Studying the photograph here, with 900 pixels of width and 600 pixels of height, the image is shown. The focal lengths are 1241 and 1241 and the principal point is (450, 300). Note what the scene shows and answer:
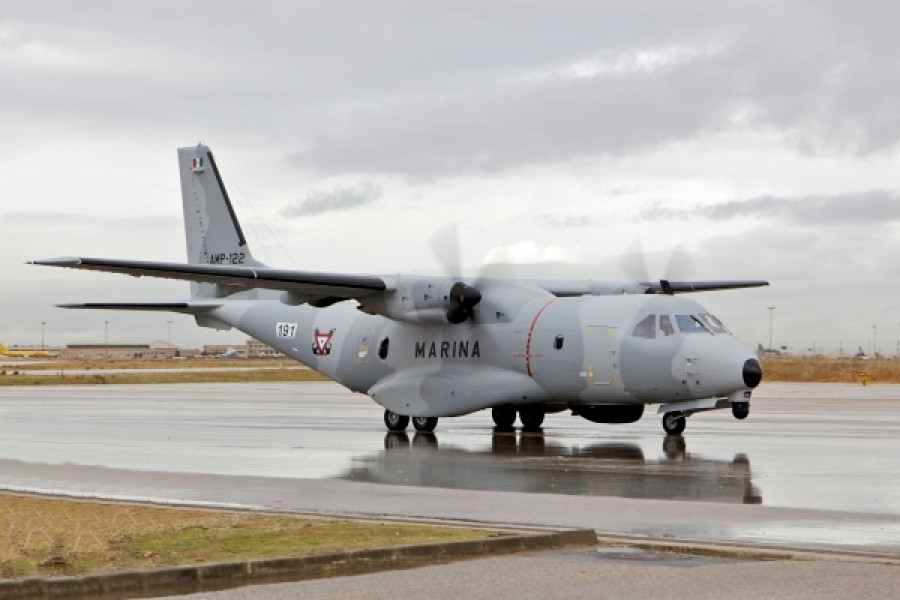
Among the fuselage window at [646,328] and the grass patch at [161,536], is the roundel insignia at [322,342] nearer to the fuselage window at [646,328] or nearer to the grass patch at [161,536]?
the fuselage window at [646,328]

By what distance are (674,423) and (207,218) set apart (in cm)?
1654

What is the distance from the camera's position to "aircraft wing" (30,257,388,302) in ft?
90.9

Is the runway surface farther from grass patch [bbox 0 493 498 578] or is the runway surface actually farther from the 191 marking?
the 191 marking

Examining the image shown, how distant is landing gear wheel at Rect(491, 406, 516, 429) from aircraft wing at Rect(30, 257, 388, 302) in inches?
165

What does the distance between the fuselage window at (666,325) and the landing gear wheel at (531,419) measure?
4.81 metres

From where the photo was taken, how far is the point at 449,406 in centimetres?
2928

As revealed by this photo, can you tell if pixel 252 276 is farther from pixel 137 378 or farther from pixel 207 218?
pixel 137 378

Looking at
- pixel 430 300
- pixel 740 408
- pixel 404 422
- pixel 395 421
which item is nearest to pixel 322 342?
pixel 395 421

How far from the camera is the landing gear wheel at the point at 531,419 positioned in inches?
1188

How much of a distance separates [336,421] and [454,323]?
22.6ft

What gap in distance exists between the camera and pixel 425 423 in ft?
97.9

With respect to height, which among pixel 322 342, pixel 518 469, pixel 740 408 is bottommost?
pixel 518 469

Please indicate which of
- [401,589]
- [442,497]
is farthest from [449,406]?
[401,589]

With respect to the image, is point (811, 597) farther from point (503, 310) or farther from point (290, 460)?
point (503, 310)
